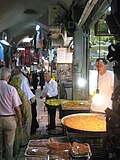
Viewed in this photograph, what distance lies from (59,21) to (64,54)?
315 cm

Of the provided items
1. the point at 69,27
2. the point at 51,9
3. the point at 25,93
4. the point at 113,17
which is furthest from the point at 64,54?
the point at 113,17

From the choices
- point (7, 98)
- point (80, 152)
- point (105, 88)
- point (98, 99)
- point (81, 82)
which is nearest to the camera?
point (80, 152)

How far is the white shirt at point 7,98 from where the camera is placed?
534cm

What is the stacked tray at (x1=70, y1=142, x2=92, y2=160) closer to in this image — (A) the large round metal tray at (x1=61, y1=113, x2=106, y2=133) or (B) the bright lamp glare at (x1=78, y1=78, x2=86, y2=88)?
(A) the large round metal tray at (x1=61, y1=113, x2=106, y2=133)

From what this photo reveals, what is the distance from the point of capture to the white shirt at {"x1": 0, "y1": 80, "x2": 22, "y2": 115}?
5336 millimetres

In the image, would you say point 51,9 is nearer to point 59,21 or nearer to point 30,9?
point 59,21

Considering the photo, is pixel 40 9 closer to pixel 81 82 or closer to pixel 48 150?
pixel 81 82

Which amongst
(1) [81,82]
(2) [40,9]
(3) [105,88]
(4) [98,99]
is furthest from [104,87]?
(2) [40,9]

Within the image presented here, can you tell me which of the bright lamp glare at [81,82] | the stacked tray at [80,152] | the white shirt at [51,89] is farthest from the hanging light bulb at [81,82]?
the stacked tray at [80,152]

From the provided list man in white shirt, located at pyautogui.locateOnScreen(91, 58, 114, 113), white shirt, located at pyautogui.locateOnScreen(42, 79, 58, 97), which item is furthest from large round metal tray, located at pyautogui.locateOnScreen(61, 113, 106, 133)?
white shirt, located at pyautogui.locateOnScreen(42, 79, 58, 97)

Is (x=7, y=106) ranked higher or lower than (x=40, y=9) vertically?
lower

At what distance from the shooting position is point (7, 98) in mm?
5352

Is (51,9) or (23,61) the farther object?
(23,61)

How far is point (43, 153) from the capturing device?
3223mm
